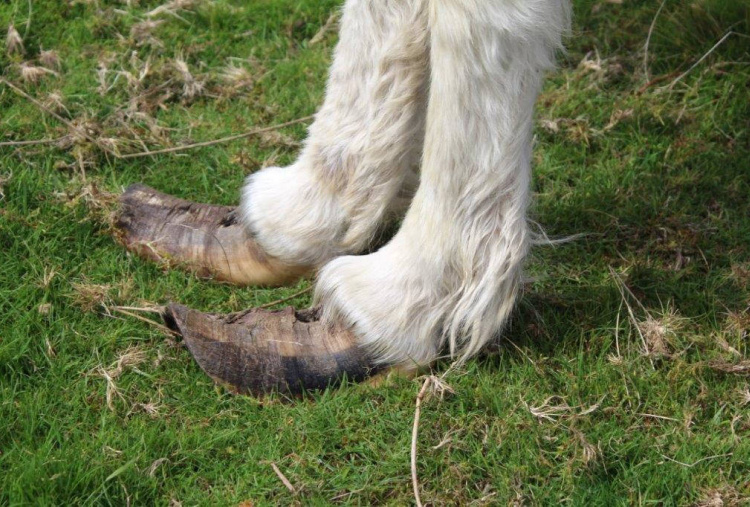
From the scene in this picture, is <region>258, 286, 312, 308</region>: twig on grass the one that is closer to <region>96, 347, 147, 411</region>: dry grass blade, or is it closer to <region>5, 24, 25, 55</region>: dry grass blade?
<region>96, 347, 147, 411</region>: dry grass blade

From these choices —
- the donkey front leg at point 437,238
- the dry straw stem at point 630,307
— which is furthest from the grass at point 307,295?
the donkey front leg at point 437,238

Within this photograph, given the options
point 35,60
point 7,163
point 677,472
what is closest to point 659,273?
point 677,472

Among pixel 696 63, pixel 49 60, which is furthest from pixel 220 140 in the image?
pixel 696 63

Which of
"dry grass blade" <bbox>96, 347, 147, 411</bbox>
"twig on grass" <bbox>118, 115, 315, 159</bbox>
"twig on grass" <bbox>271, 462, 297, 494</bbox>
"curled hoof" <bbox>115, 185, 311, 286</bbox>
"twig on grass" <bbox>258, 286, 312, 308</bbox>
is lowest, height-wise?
"twig on grass" <bbox>271, 462, 297, 494</bbox>

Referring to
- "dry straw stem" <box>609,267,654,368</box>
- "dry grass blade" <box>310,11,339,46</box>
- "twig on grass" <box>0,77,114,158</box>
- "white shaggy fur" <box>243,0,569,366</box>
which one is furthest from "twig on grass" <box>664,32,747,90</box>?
"twig on grass" <box>0,77,114,158</box>

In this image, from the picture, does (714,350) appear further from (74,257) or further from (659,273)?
(74,257)

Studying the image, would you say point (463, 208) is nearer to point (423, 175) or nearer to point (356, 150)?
point (423, 175)

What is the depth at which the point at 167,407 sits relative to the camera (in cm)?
263

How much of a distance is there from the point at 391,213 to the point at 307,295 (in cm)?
38

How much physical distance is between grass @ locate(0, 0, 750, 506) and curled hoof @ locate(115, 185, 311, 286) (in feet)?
0.19

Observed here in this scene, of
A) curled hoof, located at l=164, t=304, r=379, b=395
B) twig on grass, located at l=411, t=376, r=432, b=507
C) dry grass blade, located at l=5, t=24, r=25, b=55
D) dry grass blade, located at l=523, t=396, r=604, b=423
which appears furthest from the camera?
dry grass blade, located at l=5, t=24, r=25, b=55

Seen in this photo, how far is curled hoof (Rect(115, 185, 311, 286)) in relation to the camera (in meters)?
3.00

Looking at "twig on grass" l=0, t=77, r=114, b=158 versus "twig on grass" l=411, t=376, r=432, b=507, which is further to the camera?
"twig on grass" l=0, t=77, r=114, b=158

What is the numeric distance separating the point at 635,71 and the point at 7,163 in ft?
8.28
